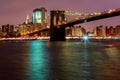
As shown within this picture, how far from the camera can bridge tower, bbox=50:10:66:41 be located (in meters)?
69.2

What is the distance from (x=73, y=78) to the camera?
14.5 meters

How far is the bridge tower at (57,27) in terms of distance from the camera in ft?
227

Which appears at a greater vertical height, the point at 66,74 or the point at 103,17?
the point at 103,17

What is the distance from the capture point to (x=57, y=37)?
72.5 metres

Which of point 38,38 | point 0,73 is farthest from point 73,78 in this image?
point 38,38

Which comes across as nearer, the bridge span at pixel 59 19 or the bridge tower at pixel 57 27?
the bridge span at pixel 59 19

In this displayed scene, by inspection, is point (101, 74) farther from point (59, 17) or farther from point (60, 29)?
point (59, 17)

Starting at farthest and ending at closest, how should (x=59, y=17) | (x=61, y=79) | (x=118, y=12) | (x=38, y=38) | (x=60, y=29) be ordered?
(x=38, y=38) → (x=59, y=17) → (x=60, y=29) → (x=118, y=12) → (x=61, y=79)

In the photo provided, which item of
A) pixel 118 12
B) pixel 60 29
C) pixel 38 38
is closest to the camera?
pixel 118 12

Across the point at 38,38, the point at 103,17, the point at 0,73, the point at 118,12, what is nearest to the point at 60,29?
the point at 103,17

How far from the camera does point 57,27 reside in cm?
6881

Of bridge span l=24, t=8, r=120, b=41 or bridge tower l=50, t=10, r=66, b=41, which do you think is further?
bridge tower l=50, t=10, r=66, b=41

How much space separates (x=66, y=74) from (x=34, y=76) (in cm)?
143

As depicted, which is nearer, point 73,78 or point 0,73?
point 73,78
